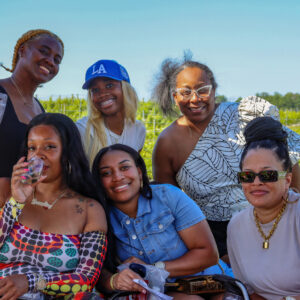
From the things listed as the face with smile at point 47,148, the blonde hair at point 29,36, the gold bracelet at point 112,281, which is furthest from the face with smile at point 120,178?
the blonde hair at point 29,36

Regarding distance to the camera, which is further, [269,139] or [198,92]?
[198,92]

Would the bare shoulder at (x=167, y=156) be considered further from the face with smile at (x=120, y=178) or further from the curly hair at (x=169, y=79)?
the face with smile at (x=120, y=178)

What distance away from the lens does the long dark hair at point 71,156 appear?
2.84 m

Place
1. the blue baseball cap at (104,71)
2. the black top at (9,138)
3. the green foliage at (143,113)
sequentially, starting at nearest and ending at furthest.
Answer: the black top at (9,138), the blue baseball cap at (104,71), the green foliage at (143,113)

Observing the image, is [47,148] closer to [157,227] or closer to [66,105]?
[157,227]

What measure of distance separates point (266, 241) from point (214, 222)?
137 cm

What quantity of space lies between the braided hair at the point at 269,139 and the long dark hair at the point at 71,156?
1.13 m

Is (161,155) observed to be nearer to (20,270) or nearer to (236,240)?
(236,240)

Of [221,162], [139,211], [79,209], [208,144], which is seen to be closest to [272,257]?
[139,211]

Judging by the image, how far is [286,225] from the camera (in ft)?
7.93

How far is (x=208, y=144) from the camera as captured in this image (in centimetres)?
385

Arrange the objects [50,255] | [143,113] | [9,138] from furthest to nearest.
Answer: [143,113] < [9,138] < [50,255]

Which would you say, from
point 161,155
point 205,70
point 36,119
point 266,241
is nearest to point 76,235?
point 36,119

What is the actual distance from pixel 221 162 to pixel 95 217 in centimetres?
155
